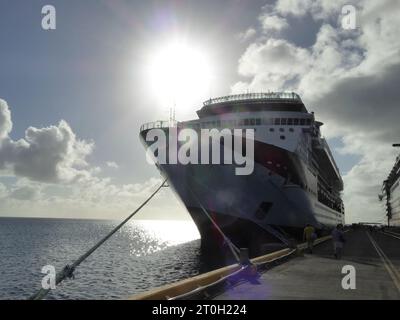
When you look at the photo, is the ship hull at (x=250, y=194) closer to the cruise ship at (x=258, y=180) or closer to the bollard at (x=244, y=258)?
the cruise ship at (x=258, y=180)

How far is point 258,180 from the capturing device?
97.1ft

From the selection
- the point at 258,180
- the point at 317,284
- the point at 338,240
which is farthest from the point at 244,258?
the point at 258,180

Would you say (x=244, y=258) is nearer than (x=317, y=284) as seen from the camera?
No

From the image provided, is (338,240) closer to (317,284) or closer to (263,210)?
(317,284)

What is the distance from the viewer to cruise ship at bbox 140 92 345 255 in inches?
1164

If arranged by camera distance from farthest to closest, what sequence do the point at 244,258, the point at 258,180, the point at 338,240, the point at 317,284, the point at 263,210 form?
the point at 263,210
the point at 258,180
the point at 338,240
the point at 244,258
the point at 317,284

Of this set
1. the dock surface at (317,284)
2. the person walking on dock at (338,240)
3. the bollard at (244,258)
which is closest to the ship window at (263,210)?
the person walking on dock at (338,240)

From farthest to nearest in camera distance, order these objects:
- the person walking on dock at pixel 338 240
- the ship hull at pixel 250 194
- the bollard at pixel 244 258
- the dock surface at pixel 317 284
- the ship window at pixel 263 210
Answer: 1. the ship window at pixel 263 210
2. the ship hull at pixel 250 194
3. the person walking on dock at pixel 338 240
4. the bollard at pixel 244 258
5. the dock surface at pixel 317 284

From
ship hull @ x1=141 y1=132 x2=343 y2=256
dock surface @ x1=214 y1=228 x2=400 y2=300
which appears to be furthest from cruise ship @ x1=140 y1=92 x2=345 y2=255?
dock surface @ x1=214 y1=228 x2=400 y2=300

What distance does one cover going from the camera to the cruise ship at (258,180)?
29.6 metres

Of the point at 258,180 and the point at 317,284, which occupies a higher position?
the point at 258,180

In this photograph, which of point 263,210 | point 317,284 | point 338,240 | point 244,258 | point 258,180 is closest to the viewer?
point 317,284

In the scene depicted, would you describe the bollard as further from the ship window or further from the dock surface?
the ship window
